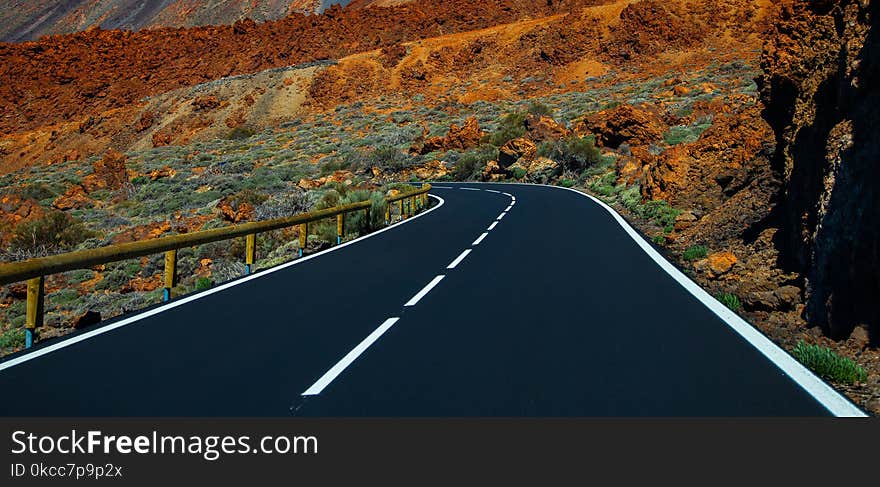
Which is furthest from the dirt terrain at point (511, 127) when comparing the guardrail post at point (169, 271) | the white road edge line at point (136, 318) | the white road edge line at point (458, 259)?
the white road edge line at point (458, 259)

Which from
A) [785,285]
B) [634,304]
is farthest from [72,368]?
[785,285]

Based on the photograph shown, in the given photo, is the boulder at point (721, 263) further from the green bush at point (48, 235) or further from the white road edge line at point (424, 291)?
the green bush at point (48, 235)

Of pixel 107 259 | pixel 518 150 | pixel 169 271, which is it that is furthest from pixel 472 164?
pixel 107 259

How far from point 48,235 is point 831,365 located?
24.4 meters

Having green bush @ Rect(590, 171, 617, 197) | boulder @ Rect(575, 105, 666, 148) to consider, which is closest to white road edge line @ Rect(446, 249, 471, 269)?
green bush @ Rect(590, 171, 617, 197)

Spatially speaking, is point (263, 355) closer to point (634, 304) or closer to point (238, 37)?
point (634, 304)

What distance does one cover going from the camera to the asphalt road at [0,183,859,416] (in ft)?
15.9

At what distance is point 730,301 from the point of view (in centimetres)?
879

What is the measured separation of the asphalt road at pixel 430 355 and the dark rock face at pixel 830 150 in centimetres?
120

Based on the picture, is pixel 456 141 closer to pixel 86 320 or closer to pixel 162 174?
pixel 162 174

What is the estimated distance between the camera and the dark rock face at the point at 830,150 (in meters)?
6.73

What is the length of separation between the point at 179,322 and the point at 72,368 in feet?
6.56

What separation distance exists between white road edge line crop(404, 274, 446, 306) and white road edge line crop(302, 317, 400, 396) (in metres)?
0.98

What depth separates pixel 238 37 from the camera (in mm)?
128250
